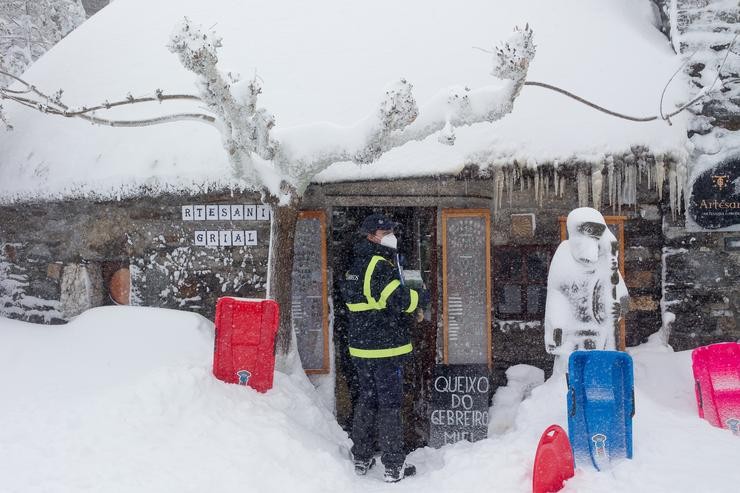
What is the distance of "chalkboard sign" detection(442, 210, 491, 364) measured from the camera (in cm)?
562

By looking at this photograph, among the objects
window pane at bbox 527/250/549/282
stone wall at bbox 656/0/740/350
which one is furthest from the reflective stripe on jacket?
stone wall at bbox 656/0/740/350

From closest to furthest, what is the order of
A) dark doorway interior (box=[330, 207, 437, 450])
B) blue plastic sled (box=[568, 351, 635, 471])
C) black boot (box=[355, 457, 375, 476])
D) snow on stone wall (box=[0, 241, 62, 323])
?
blue plastic sled (box=[568, 351, 635, 471]) → black boot (box=[355, 457, 375, 476]) → dark doorway interior (box=[330, 207, 437, 450]) → snow on stone wall (box=[0, 241, 62, 323])

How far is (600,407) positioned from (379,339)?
1566 millimetres

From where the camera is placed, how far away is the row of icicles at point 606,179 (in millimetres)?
5375

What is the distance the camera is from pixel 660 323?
5551 mm

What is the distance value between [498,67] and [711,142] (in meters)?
2.60

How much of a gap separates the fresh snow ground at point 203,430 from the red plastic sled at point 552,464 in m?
0.10

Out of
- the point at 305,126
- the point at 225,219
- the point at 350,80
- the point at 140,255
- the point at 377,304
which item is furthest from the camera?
the point at 350,80

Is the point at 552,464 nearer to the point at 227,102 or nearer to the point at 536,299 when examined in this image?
the point at 536,299

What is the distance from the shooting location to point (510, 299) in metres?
5.71

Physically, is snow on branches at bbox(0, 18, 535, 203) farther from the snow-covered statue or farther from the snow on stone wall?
the snow on stone wall

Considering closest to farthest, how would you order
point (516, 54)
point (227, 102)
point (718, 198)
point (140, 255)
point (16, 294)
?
1. point (516, 54)
2. point (227, 102)
3. point (718, 198)
4. point (140, 255)
5. point (16, 294)

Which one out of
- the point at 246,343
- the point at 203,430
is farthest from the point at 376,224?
the point at 203,430

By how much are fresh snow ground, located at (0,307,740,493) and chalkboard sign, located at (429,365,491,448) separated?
0.23m
